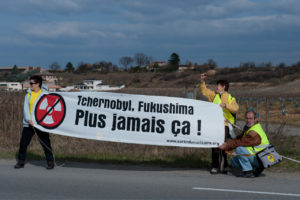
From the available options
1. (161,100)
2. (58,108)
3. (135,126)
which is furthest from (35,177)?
(161,100)

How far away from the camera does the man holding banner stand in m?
8.30

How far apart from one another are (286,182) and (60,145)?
Result: 258 inches

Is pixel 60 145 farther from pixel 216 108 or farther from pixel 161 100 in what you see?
pixel 216 108

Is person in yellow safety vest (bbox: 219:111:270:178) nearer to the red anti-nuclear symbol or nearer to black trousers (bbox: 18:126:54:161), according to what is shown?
the red anti-nuclear symbol

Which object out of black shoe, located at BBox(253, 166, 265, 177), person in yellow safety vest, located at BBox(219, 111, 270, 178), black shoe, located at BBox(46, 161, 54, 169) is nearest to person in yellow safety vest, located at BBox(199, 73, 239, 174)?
person in yellow safety vest, located at BBox(219, 111, 270, 178)

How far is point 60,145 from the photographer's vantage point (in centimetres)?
1155

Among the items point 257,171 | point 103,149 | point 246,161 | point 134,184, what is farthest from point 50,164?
point 257,171

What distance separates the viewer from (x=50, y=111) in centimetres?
846

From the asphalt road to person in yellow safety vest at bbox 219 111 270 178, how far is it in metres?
0.23

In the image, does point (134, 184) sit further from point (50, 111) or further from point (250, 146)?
point (50, 111)

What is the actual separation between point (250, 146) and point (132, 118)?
2.41 metres

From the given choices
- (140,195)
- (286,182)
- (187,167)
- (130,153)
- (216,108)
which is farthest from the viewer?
(130,153)

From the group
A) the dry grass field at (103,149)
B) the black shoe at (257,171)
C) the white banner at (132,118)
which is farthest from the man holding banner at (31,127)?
the black shoe at (257,171)

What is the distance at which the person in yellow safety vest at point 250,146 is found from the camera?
7.48 meters
